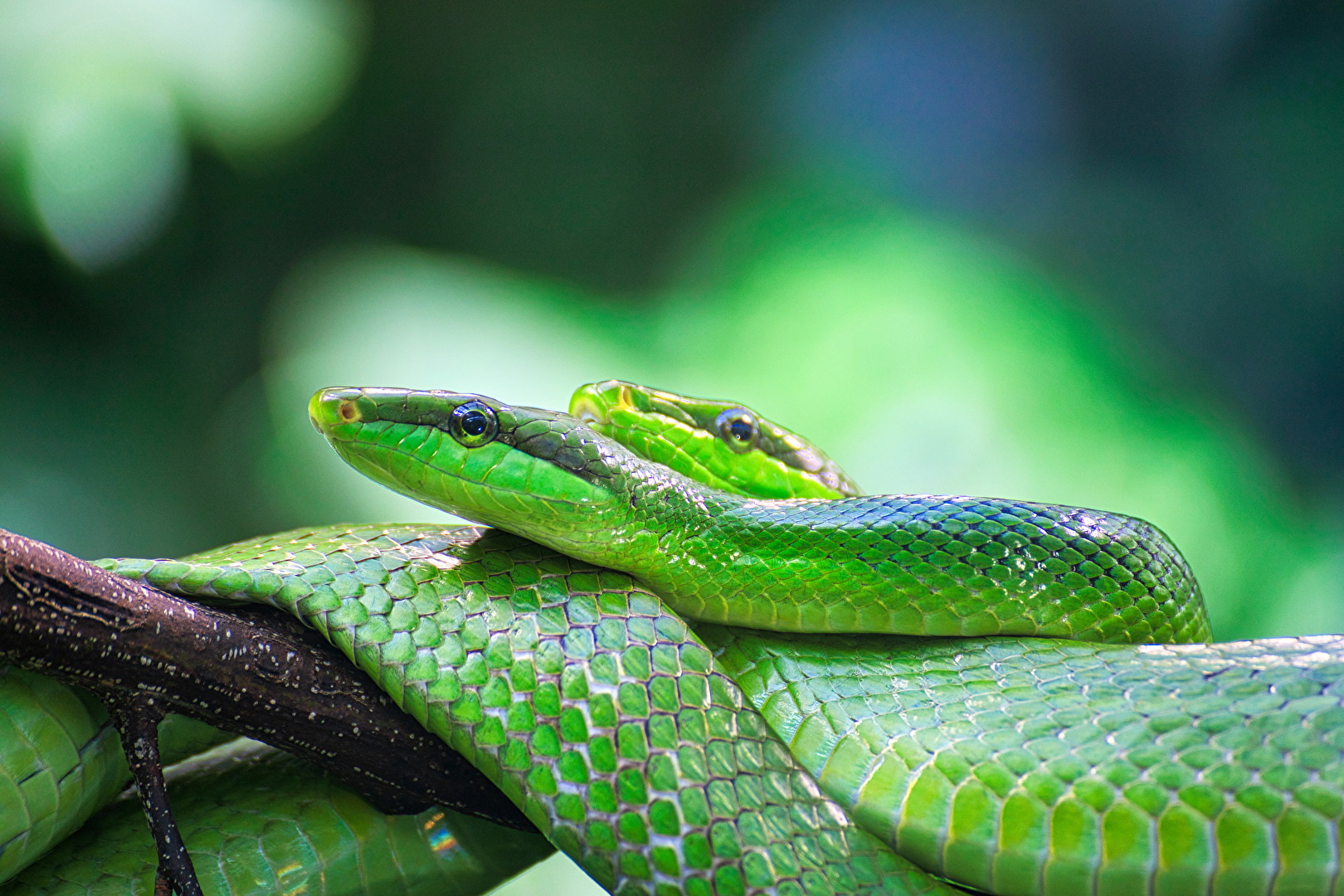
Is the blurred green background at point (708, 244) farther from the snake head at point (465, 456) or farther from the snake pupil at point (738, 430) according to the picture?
the snake head at point (465, 456)

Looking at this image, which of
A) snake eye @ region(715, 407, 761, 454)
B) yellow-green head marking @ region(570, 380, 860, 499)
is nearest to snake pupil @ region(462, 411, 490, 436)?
yellow-green head marking @ region(570, 380, 860, 499)

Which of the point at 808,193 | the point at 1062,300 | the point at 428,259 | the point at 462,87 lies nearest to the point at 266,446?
the point at 428,259

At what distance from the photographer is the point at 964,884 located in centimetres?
165

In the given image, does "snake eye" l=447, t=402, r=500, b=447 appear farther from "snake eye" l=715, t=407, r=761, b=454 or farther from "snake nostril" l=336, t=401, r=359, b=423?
"snake eye" l=715, t=407, r=761, b=454

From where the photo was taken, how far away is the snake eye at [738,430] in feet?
10.3

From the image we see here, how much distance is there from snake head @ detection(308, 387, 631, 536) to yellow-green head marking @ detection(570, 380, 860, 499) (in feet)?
3.04

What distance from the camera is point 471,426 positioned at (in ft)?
6.60

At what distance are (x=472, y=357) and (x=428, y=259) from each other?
3.53ft

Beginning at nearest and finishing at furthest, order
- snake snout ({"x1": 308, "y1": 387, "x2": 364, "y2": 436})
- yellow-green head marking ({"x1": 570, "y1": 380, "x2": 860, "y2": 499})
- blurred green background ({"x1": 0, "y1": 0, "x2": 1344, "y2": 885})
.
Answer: snake snout ({"x1": 308, "y1": 387, "x2": 364, "y2": 436})
yellow-green head marking ({"x1": 570, "y1": 380, "x2": 860, "y2": 499})
blurred green background ({"x1": 0, "y1": 0, "x2": 1344, "y2": 885})

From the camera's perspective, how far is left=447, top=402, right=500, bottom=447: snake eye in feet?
6.57

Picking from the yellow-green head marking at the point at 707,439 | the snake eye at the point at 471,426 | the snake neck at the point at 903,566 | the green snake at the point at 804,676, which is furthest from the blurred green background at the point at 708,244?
the snake eye at the point at 471,426

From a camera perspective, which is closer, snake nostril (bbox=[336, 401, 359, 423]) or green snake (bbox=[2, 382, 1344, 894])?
green snake (bbox=[2, 382, 1344, 894])

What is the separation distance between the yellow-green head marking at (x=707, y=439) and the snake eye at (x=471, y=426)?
36.7 inches

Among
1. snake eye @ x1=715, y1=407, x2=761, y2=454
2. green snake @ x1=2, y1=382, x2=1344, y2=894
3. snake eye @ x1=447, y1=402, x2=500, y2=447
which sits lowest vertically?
green snake @ x1=2, y1=382, x2=1344, y2=894
